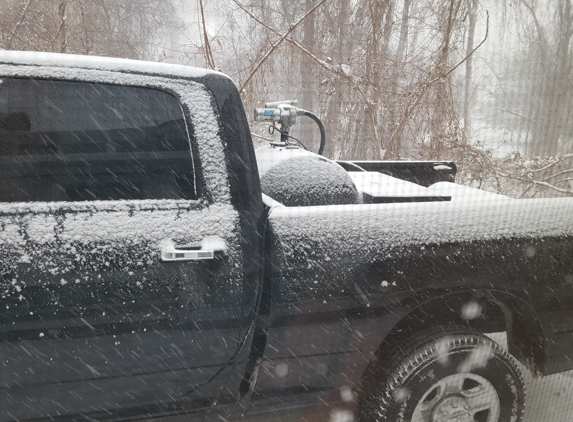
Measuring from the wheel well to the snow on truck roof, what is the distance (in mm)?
1324

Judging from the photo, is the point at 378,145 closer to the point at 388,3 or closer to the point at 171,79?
the point at 388,3

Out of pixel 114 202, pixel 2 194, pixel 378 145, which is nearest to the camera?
pixel 2 194

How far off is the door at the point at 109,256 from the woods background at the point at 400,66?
3.60 meters

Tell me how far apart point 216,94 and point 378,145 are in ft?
14.4

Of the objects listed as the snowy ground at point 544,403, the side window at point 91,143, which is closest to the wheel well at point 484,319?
the snowy ground at point 544,403

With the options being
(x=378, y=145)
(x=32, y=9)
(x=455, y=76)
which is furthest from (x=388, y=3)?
(x=32, y=9)

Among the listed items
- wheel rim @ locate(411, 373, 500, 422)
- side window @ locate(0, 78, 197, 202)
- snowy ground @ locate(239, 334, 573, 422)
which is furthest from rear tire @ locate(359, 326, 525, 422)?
side window @ locate(0, 78, 197, 202)

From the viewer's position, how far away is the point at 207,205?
1.62m

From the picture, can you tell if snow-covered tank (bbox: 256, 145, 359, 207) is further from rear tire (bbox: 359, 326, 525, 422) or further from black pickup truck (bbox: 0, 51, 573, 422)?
rear tire (bbox: 359, 326, 525, 422)

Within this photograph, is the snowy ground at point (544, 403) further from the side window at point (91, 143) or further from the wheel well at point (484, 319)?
the side window at point (91, 143)

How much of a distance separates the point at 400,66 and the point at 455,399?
4.64 metres

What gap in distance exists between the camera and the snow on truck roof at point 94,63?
1502 millimetres

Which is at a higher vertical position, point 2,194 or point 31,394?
point 2,194

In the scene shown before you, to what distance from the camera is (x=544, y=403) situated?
7.91ft
